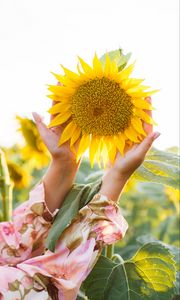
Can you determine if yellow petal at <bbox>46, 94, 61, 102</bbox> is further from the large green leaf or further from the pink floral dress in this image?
the large green leaf

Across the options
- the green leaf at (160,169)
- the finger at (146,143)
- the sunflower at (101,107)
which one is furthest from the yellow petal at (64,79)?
the green leaf at (160,169)

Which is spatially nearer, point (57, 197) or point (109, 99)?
point (109, 99)

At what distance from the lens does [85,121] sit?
1520mm

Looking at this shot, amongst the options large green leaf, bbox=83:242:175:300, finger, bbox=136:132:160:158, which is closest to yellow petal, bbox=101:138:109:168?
finger, bbox=136:132:160:158

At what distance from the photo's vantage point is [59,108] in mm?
1512

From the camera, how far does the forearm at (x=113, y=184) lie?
4.92 feet

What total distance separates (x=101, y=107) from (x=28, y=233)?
0.37 metres

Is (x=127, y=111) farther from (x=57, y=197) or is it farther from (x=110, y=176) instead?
(x=57, y=197)

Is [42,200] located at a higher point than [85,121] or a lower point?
lower

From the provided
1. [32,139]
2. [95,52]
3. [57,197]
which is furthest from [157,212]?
[95,52]

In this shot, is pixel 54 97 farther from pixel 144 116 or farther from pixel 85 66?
pixel 144 116

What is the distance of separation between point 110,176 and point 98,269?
22cm

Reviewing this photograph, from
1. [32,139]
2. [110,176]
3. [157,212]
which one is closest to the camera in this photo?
[110,176]

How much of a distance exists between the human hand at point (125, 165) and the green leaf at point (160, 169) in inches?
5.6
